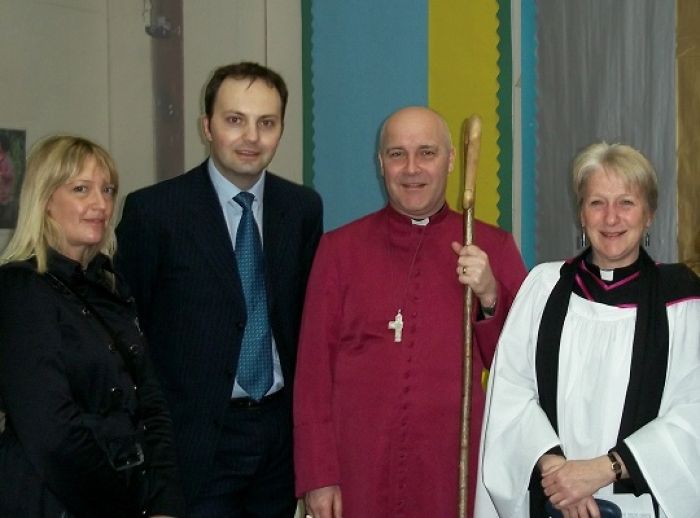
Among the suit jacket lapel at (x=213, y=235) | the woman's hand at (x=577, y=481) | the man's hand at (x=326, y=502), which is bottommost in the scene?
the man's hand at (x=326, y=502)

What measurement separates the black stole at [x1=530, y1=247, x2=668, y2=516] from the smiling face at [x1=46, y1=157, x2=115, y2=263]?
3.75ft

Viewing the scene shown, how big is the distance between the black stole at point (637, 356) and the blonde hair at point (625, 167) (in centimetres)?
17

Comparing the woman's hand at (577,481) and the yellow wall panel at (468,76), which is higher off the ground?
the yellow wall panel at (468,76)

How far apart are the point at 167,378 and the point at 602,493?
1270 mm

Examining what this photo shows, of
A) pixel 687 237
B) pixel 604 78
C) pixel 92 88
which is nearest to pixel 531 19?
pixel 604 78

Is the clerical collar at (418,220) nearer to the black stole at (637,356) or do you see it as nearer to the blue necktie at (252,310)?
the blue necktie at (252,310)

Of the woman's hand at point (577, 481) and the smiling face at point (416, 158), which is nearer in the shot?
the woman's hand at point (577, 481)

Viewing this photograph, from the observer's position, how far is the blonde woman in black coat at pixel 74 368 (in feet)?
6.89

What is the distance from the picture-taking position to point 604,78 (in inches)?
141

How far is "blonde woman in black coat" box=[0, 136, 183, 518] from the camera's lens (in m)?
2.10

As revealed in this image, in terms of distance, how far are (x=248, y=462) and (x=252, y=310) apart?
44cm

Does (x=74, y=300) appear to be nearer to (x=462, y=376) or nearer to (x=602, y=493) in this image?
(x=462, y=376)

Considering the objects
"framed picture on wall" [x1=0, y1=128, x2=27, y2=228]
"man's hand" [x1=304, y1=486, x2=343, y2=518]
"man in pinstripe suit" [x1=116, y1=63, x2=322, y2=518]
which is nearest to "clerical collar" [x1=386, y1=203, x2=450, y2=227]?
"man in pinstripe suit" [x1=116, y1=63, x2=322, y2=518]

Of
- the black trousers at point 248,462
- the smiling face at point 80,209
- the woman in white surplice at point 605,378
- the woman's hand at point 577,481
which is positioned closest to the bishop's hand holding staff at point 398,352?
the black trousers at point 248,462
